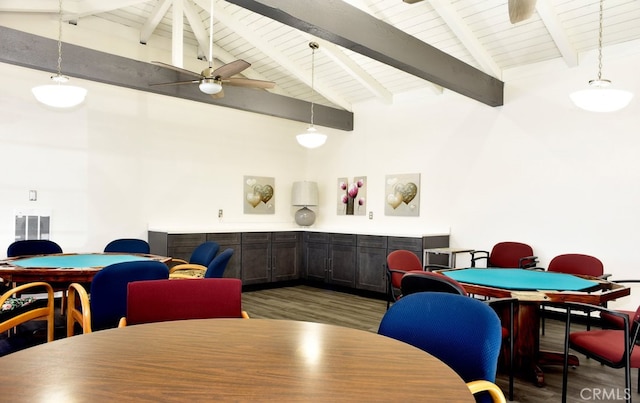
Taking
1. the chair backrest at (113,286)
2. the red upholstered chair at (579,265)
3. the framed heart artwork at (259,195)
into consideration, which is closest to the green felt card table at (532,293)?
the red upholstered chair at (579,265)

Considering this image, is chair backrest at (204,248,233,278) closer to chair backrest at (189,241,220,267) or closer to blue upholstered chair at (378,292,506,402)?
chair backrest at (189,241,220,267)

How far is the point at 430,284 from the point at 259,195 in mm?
5311

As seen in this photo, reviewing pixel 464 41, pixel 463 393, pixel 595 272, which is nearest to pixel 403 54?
pixel 464 41

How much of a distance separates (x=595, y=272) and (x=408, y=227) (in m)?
3.04

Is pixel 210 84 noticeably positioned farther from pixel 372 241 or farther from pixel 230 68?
pixel 372 241

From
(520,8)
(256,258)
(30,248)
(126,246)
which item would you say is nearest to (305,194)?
(256,258)

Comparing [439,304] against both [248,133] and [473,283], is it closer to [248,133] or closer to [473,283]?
[473,283]

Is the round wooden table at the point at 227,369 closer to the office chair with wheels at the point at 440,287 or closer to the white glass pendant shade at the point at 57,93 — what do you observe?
the office chair with wheels at the point at 440,287

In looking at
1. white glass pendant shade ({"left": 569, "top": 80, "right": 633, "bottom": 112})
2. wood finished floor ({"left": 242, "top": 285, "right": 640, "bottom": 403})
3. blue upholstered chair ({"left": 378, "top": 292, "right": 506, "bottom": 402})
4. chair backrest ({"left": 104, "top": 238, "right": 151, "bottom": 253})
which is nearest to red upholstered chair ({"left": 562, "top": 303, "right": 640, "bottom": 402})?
wood finished floor ({"left": 242, "top": 285, "right": 640, "bottom": 403})

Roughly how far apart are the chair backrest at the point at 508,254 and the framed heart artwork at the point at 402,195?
4.74ft

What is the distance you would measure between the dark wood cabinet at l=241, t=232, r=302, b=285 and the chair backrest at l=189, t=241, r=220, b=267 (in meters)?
1.86

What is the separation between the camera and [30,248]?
460 centimetres

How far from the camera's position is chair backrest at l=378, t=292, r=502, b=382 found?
4.87 ft

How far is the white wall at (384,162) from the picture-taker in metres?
5.07
